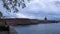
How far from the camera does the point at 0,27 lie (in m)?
13.6

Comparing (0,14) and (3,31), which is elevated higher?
(0,14)

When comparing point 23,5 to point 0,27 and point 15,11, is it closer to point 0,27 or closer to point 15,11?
point 15,11

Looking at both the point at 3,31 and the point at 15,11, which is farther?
the point at 3,31

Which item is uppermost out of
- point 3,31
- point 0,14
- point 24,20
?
point 0,14

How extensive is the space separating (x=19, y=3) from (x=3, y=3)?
2.08ft

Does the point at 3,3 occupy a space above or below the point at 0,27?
above

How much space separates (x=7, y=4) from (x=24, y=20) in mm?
57151

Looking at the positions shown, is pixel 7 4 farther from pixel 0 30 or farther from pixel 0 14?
→ pixel 0 30

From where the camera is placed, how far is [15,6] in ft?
26.0

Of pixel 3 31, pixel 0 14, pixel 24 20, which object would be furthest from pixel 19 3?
pixel 24 20

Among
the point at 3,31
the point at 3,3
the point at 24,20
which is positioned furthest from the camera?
the point at 24,20

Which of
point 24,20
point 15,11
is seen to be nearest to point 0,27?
point 15,11

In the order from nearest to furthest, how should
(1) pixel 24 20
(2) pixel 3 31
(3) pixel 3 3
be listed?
(3) pixel 3 3
(2) pixel 3 31
(1) pixel 24 20

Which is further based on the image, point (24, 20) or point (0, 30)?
point (24, 20)
